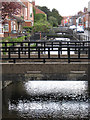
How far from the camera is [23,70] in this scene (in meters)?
13.6

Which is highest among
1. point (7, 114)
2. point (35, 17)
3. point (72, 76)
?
point (35, 17)

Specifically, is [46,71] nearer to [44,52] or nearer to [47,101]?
[47,101]

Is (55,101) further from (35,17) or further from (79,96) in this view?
(35,17)

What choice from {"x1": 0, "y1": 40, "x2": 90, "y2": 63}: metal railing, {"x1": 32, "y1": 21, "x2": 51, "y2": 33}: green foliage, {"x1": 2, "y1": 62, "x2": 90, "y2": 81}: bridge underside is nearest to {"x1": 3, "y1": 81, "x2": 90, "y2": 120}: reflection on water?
{"x1": 2, "y1": 62, "x2": 90, "y2": 81}: bridge underside

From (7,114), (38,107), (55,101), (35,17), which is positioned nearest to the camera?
(7,114)

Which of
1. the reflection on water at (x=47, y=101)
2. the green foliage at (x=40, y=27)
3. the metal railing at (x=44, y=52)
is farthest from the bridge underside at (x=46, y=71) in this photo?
the green foliage at (x=40, y=27)

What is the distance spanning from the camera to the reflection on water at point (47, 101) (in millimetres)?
12312

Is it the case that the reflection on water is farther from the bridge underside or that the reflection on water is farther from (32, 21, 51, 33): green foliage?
(32, 21, 51, 33): green foliage

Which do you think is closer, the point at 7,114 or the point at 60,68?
the point at 7,114

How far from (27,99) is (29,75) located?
159 cm

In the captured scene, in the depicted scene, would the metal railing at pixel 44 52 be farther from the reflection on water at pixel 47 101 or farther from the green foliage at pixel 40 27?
the green foliage at pixel 40 27

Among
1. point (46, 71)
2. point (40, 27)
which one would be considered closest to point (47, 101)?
point (46, 71)

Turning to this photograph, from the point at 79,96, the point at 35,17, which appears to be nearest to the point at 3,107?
the point at 79,96

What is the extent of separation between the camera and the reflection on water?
40.4 ft
